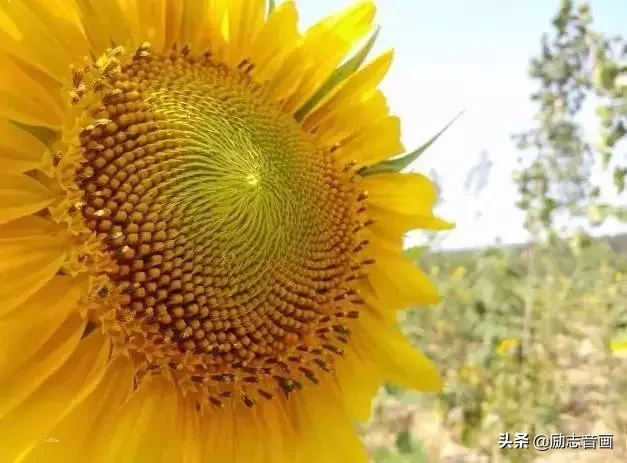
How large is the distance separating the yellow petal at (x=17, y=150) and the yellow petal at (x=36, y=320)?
0.25 feet

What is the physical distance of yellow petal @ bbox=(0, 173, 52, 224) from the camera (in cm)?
51

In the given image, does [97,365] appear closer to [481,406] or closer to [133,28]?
[133,28]

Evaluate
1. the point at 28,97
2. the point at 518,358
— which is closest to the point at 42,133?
the point at 28,97

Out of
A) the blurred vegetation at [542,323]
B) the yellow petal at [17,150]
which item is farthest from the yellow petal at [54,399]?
the blurred vegetation at [542,323]

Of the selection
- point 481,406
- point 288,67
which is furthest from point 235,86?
point 481,406

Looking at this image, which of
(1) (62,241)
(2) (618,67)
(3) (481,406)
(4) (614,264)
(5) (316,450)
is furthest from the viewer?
(4) (614,264)

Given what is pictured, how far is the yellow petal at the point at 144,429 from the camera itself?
53 cm

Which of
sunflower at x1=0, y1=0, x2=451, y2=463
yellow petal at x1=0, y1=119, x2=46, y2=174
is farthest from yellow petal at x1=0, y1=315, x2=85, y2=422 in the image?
yellow petal at x1=0, y1=119, x2=46, y2=174

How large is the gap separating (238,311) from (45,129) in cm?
18

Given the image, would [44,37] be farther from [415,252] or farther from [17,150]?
[415,252]

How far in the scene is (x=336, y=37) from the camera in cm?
69

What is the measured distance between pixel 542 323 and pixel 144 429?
2195mm

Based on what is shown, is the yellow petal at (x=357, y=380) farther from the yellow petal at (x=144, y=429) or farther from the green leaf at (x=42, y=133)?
the green leaf at (x=42, y=133)

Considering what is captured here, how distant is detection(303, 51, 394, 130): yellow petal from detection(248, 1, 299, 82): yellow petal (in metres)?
0.06
